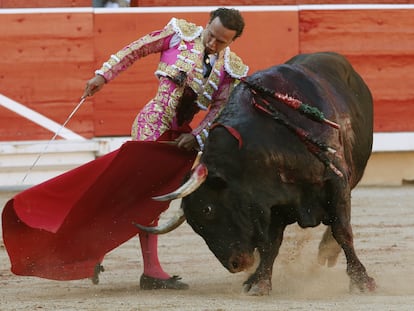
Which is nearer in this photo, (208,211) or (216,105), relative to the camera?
(208,211)

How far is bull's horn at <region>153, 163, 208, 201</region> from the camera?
455 centimetres

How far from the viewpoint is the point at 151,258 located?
5.34 m

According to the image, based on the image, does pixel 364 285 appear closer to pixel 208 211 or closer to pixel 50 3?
pixel 208 211

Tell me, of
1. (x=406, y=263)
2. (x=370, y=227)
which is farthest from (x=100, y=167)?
(x=370, y=227)

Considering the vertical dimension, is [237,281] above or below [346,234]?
below

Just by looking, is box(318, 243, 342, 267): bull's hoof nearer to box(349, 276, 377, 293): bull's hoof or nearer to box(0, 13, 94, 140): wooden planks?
box(349, 276, 377, 293): bull's hoof

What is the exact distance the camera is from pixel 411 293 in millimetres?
4898

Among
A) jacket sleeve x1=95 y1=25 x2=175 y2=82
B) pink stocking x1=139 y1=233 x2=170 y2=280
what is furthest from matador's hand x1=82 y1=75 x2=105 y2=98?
pink stocking x1=139 y1=233 x2=170 y2=280

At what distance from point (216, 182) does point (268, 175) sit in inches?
8.2

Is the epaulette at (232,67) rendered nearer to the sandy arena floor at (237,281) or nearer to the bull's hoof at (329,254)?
the sandy arena floor at (237,281)

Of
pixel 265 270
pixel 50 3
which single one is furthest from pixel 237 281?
pixel 50 3

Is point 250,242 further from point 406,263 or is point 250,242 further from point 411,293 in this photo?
point 406,263

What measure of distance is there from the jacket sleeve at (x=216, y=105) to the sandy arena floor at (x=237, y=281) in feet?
2.08

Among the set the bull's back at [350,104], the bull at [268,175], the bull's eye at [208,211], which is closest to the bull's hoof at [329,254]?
the bull's back at [350,104]
